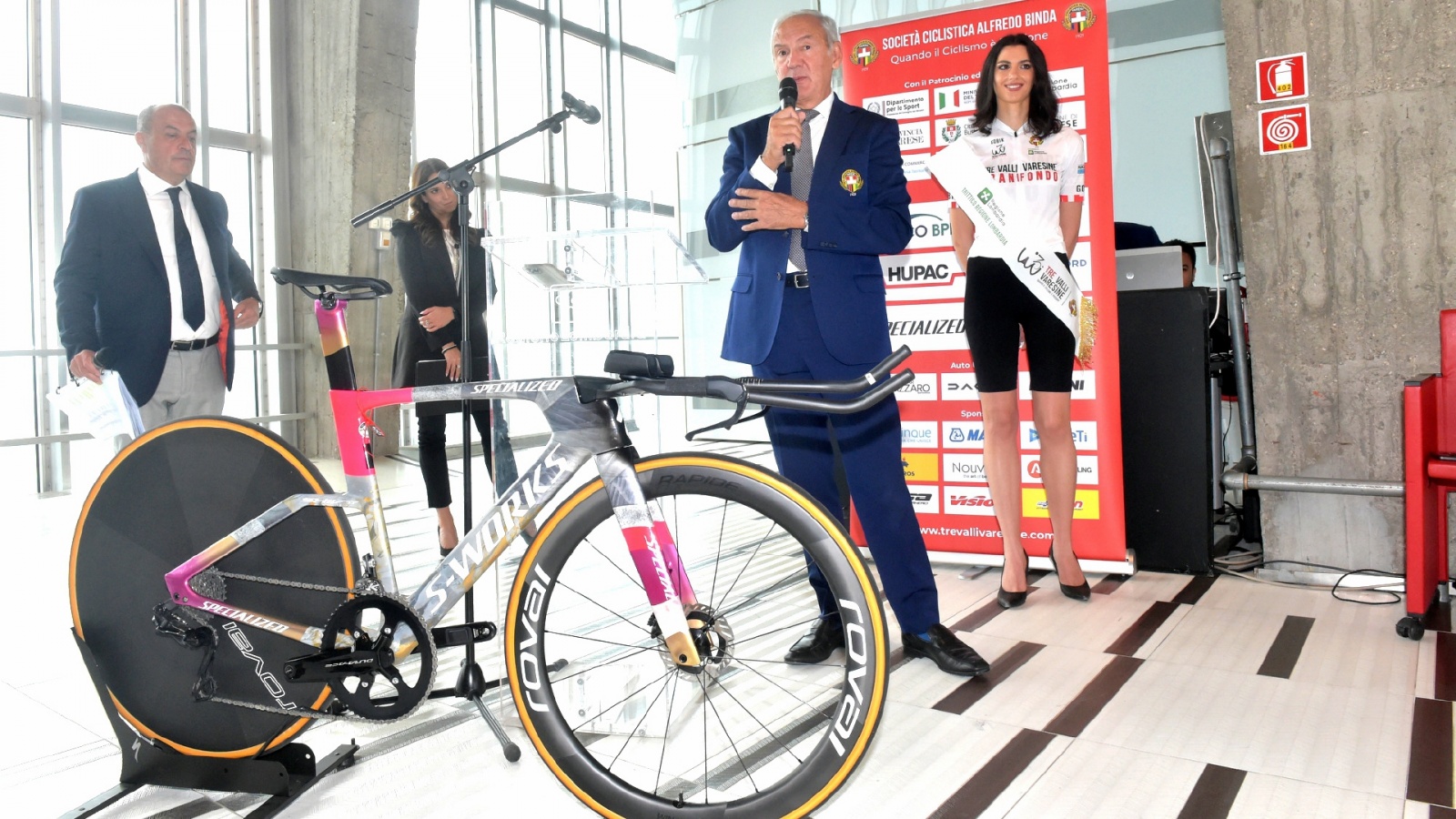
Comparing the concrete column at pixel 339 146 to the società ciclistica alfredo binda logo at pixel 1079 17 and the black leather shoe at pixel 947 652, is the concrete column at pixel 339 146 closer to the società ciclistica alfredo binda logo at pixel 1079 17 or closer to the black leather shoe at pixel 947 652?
the società ciclistica alfredo binda logo at pixel 1079 17

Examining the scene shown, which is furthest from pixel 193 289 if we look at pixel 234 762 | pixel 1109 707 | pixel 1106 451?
pixel 1106 451

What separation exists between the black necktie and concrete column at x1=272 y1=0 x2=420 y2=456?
17.1 feet

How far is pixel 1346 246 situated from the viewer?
3018mm

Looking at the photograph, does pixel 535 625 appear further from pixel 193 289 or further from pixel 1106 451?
pixel 1106 451

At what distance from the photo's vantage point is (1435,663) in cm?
227

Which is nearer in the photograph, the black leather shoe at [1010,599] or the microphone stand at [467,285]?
the microphone stand at [467,285]

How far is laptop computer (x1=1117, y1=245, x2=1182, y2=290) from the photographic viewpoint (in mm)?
3340

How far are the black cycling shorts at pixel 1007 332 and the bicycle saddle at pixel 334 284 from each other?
1738 millimetres

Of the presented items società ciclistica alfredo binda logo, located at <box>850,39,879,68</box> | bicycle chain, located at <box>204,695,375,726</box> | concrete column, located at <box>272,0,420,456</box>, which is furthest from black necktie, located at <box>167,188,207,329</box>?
concrete column, located at <box>272,0,420,456</box>

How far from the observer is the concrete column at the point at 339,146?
7.75 meters

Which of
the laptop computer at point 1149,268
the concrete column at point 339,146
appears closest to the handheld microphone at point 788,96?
the laptop computer at point 1149,268

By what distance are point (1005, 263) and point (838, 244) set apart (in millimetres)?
847

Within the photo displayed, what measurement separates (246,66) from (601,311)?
728cm

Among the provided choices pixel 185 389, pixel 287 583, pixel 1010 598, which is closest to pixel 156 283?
pixel 185 389
